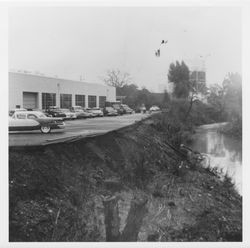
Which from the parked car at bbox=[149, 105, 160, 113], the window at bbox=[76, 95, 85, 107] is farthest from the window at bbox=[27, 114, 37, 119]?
the parked car at bbox=[149, 105, 160, 113]

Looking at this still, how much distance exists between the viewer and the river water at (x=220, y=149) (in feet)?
9.02

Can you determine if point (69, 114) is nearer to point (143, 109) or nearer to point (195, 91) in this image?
point (143, 109)

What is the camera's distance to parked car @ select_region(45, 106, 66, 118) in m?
2.80

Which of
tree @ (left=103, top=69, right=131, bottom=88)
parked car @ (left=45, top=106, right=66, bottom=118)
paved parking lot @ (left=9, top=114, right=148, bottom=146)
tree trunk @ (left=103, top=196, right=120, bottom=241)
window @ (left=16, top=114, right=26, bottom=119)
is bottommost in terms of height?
tree trunk @ (left=103, top=196, right=120, bottom=241)

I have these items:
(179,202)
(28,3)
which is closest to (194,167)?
(179,202)

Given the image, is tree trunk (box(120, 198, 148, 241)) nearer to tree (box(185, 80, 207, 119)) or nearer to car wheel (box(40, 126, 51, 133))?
car wheel (box(40, 126, 51, 133))

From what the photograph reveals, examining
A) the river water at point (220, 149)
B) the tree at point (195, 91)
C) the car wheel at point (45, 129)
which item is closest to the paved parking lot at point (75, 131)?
the car wheel at point (45, 129)

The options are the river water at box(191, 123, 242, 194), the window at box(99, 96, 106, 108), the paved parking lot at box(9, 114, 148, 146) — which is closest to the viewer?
the paved parking lot at box(9, 114, 148, 146)

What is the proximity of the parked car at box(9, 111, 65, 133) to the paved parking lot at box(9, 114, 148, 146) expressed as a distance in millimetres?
49

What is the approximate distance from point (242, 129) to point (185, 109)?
65 cm

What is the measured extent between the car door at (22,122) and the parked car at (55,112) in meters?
0.16

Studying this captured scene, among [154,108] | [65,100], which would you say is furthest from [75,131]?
[154,108]

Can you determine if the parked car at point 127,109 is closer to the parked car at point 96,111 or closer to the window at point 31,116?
the parked car at point 96,111

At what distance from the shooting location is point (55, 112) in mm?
2836
